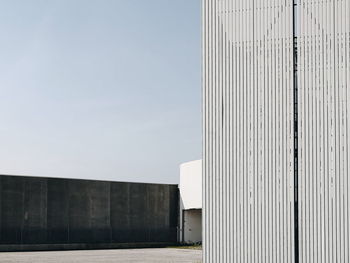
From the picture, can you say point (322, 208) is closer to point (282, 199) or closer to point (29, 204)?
point (282, 199)

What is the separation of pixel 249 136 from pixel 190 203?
81.4ft

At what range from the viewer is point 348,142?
15.0 meters

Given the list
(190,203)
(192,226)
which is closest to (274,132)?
(190,203)

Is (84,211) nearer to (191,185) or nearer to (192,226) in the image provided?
(191,185)

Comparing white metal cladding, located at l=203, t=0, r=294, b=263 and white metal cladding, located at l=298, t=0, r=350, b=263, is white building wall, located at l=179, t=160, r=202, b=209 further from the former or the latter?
white metal cladding, located at l=298, t=0, r=350, b=263

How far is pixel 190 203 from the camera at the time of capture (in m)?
40.1

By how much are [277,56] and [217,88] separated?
170cm

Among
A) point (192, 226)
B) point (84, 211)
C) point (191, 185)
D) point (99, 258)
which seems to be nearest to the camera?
point (99, 258)

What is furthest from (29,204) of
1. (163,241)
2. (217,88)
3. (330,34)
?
(330,34)

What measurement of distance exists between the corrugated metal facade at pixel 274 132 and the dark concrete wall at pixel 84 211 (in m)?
21.3

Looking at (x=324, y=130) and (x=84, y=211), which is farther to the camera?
(x=84, y=211)

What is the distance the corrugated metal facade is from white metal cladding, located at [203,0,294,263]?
0.02 metres

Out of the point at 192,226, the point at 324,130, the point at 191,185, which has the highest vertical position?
the point at 324,130

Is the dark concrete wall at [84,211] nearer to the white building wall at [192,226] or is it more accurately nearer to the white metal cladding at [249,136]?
the white building wall at [192,226]
